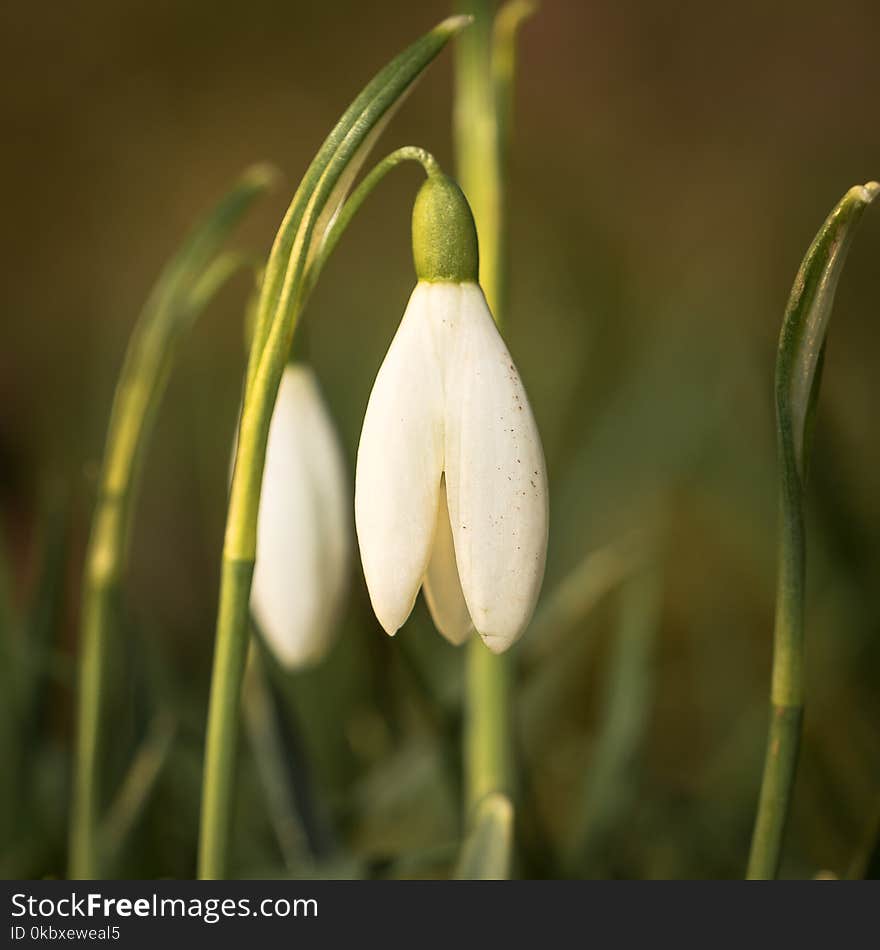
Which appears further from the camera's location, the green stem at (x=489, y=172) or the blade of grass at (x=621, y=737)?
the blade of grass at (x=621, y=737)

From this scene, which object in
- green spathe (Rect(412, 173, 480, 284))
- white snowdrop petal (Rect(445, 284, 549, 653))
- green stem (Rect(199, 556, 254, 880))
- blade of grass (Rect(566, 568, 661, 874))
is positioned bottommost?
blade of grass (Rect(566, 568, 661, 874))

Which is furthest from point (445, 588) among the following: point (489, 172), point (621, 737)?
point (621, 737)

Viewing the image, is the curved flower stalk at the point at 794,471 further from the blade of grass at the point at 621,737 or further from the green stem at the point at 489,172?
the blade of grass at the point at 621,737

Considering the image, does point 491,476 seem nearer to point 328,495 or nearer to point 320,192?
point 320,192

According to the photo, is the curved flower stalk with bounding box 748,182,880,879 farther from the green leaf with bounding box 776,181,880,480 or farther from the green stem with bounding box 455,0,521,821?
the green stem with bounding box 455,0,521,821

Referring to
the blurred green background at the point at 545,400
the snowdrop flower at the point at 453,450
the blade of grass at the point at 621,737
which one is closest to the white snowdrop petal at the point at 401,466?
the snowdrop flower at the point at 453,450

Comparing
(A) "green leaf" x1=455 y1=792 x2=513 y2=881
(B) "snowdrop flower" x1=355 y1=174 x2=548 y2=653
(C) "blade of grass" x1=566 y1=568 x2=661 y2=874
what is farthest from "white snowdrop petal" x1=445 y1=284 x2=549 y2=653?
(C) "blade of grass" x1=566 y1=568 x2=661 y2=874

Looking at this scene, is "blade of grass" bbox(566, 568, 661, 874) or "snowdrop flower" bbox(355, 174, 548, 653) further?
"blade of grass" bbox(566, 568, 661, 874)
